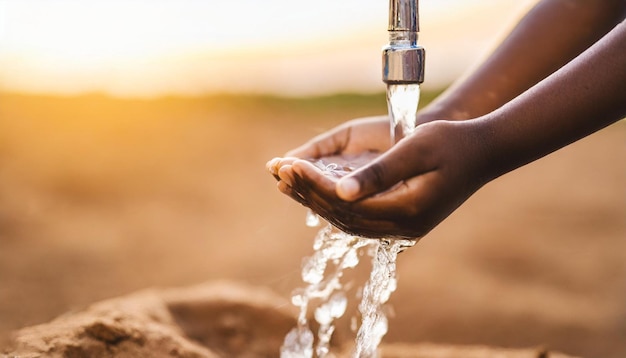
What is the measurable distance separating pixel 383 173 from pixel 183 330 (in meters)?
1.05

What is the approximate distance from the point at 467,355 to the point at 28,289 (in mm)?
1585

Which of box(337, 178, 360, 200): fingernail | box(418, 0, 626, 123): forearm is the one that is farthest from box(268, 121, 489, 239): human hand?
box(418, 0, 626, 123): forearm

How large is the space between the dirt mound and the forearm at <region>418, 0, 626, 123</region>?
0.74 metres

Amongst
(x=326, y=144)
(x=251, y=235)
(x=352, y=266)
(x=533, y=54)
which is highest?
(x=251, y=235)

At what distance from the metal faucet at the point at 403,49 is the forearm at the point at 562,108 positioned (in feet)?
0.62

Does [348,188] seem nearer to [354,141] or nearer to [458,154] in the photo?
[458,154]

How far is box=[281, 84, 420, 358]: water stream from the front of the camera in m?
1.46

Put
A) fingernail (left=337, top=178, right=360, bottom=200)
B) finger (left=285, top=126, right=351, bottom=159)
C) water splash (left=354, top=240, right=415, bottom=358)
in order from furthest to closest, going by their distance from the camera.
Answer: finger (left=285, top=126, right=351, bottom=159), water splash (left=354, top=240, right=415, bottom=358), fingernail (left=337, top=178, right=360, bottom=200)

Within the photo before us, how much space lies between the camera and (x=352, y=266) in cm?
168

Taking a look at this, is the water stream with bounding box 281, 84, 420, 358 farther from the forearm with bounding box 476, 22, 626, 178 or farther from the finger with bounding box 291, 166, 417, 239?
the forearm with bounding box 476, 22, 626, 178

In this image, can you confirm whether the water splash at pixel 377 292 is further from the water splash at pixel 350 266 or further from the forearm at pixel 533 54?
the forearm at pixel 533 54

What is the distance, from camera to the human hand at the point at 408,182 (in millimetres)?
1167

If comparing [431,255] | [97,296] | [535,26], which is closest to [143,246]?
[97,296]

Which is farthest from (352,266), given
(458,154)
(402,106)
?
(458,154)
